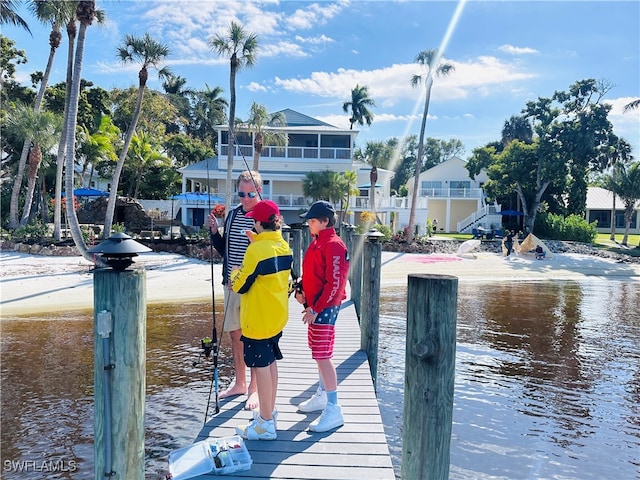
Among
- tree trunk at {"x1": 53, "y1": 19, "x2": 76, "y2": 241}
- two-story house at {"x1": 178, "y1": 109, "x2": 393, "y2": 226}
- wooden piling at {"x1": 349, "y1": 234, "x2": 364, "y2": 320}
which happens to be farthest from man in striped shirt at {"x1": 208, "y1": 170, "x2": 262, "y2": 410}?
two-story house at {"x1": 178, "y1": 109, "x2": 393, "y2": 226}

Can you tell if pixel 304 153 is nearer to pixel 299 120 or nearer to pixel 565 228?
pixel 299 120

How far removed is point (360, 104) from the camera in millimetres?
51125

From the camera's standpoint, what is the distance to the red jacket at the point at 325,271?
3.86m

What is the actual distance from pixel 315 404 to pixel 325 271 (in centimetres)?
121

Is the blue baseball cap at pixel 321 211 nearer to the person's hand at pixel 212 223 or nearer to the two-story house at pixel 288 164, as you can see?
the person's hand at pixel 212 223

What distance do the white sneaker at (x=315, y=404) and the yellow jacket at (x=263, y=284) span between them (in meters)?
1.05

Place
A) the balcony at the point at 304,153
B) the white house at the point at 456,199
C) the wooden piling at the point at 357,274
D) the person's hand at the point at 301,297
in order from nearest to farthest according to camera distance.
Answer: the person's hand at the point at 301,297
the wooden piling at the point at 357,274
the balcony at the point at 304,153
the white house at the point at 456,199

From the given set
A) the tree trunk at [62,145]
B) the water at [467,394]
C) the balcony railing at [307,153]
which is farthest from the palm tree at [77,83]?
the balcony railing at [307,153]

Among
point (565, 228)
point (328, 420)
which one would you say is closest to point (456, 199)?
point (565, 228)

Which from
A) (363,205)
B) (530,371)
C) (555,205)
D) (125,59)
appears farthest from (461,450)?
(555,205)

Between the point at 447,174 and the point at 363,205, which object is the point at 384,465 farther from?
the point at 447,174

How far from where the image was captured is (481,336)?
37.0 feet

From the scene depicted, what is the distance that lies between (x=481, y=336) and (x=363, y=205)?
21016 mm

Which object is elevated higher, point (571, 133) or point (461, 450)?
point (571, 133)
